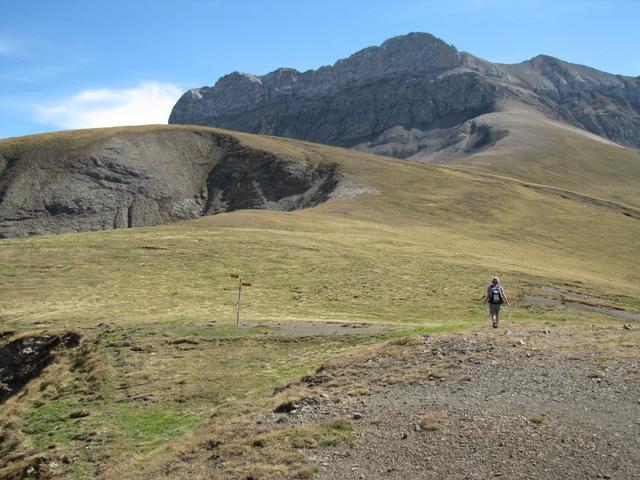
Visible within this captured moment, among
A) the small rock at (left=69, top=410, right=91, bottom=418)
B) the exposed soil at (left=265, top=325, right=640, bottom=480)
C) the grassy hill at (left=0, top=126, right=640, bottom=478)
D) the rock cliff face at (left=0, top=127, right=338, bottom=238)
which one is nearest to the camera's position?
the exposed soil at (left=265, top=325, right=640, bottom=480)

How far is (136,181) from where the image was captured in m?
130

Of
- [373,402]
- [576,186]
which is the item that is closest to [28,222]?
[373,402]

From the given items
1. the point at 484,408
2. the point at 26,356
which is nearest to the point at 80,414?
the point at 26,356

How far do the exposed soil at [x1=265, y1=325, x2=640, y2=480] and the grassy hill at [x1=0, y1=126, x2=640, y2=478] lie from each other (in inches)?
62.1

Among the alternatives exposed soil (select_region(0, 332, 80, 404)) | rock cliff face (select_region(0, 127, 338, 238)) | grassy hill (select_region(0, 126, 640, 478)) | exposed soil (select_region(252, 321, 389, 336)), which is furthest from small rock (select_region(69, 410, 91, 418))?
rock cliff face (select_region(0, 127, 338, 238))

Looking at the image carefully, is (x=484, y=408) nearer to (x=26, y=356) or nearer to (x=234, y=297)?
(x=26, y=356)

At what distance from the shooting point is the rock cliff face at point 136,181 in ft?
379

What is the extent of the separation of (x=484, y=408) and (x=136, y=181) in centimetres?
12497

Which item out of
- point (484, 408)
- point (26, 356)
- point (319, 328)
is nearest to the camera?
point (484, 408)

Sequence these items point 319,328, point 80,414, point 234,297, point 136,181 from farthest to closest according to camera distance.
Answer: point 136,181, point 234,297, point 319,328, point 80,414

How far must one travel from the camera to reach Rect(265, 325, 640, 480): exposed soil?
41.3 ft

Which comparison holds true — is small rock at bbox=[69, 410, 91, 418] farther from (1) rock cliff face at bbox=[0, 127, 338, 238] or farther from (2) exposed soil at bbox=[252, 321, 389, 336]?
(1) rock cliff face at bbox=[0, 127, 338, 238]

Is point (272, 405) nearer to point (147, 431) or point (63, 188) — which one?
point (147, 431)

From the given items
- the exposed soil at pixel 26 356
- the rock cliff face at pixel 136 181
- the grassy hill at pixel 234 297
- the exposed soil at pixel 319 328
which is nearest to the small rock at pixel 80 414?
the grassy hill at pixel 234 297
